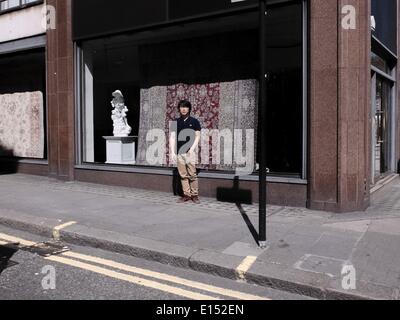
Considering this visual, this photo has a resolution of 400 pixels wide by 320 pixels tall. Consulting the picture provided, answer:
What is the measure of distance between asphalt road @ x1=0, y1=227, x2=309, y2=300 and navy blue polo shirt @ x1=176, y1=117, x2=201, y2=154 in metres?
3.18

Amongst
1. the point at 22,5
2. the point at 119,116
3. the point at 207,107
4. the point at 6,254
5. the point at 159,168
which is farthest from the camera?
the point at 22,5

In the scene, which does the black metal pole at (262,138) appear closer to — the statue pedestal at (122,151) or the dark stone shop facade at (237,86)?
the dark stone shop facade at (237,86)

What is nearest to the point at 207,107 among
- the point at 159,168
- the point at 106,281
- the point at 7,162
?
the point at 159,168

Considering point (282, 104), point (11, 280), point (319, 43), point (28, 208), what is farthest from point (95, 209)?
point (319, 43)

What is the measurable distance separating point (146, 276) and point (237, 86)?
5.33 m

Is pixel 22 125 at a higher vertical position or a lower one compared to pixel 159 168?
higher

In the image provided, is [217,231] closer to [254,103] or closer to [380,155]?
[254,103]

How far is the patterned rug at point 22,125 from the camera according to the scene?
42.0 feet

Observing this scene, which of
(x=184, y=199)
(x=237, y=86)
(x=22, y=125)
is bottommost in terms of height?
(x=184, y=199)

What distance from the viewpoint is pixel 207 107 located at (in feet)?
32.1

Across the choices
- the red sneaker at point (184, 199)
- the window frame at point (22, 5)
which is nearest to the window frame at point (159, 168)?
the red sneaker at point (184, 199)

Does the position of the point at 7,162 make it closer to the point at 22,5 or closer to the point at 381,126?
the point at 22,5

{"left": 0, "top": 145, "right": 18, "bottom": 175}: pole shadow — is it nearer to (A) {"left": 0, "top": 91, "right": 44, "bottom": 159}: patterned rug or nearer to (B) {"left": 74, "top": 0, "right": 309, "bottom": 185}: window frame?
(A) {"left": 0, "top": 91, "right": 44, "bottom": 159}: patterned rug

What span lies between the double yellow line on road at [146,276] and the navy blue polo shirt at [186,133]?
10.9 feet
